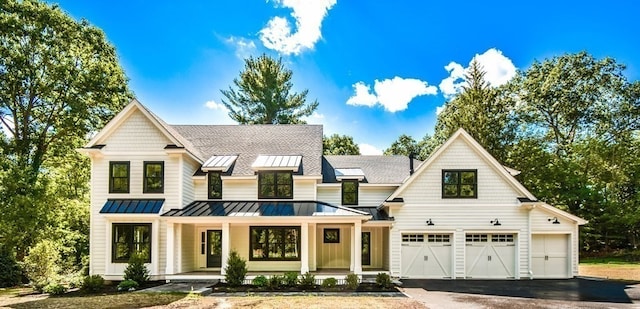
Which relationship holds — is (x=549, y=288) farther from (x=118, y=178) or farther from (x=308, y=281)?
(x=118, y=178)

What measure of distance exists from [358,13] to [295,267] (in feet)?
38.8

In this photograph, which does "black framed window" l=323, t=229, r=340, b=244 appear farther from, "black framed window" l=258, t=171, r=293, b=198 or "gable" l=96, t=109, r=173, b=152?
"gable" l=96, t=109, r=173, b=152

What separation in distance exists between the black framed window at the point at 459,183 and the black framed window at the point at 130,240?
12819 mm

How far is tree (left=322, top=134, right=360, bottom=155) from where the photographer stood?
Answer: 50188 millimetres

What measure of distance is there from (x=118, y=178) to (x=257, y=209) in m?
6.05

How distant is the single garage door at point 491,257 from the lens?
1977 centimetres

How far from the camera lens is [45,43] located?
83.2ft

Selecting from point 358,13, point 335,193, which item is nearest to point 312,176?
point 335,193

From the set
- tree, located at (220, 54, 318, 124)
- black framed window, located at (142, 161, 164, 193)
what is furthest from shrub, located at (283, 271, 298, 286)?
tree, located at (220, 54, 318, 124)

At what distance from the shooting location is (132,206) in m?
18.4

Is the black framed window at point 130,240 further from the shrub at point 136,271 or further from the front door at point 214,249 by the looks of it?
the front door at point 214,249

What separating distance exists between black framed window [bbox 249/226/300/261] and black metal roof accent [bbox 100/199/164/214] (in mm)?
4239

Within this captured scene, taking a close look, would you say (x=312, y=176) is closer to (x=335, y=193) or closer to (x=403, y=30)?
(x=335, y=193)

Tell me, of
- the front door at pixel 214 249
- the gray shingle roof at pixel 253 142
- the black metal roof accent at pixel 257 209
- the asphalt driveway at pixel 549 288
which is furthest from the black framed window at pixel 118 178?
the asphalt driveway at pixel 549 288
